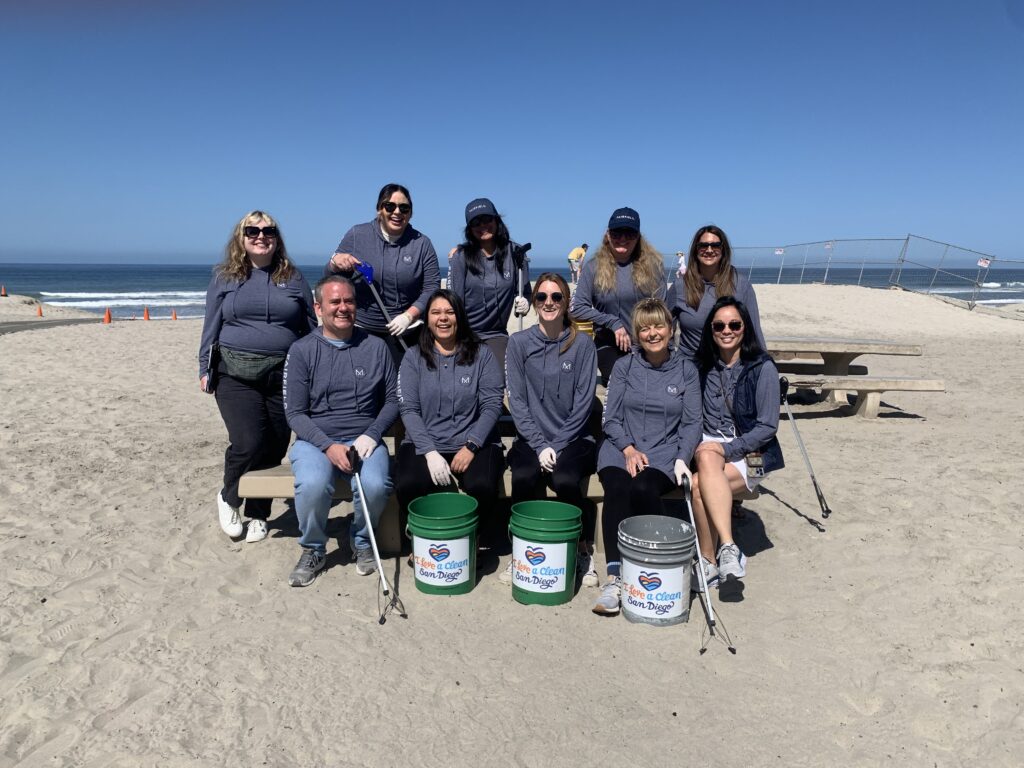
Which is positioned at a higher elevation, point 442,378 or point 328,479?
point 442,378

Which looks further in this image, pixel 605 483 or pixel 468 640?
pixel 605 483

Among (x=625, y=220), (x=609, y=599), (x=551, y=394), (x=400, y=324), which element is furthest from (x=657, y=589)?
(x=625, y=220)

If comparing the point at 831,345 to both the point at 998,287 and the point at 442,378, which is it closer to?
the point at 442,378

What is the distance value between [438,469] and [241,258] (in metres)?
1.89

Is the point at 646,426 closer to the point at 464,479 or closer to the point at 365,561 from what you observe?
the point at 464,479

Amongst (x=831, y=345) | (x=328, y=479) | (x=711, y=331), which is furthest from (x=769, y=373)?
(x=831, y=345)

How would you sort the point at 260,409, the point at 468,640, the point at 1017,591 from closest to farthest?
the point at 468,640
the point at 1017,591
the point at 260,409

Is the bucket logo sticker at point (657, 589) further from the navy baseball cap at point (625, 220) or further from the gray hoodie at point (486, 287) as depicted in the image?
the navy baseball cap at point (625, 220)

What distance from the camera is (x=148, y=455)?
641 centimetres

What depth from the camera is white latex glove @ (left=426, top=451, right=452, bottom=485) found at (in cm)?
409

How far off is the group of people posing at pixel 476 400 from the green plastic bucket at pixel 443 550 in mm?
271

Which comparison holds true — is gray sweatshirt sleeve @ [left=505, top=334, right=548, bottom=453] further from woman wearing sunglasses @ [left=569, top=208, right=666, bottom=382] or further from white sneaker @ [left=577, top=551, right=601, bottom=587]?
white sneaker @ [left=577, top=551, right=601, bottom=587]

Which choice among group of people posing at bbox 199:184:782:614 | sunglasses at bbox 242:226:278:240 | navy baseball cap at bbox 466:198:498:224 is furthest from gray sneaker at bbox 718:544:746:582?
sunglasses at bbox 242:226:278:240

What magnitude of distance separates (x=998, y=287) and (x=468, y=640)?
57734 millimetres
